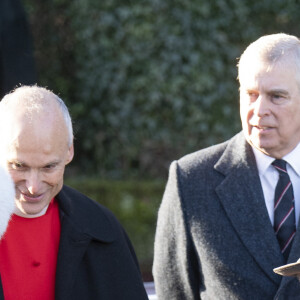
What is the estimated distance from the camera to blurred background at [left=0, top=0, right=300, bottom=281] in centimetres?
780

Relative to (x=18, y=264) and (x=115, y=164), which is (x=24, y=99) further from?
(x=115, y=164)

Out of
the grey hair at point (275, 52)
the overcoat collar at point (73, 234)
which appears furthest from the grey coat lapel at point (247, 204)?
the overcoat collar at point (73, 234)

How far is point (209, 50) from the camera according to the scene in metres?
7.88

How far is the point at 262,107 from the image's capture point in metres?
3.36

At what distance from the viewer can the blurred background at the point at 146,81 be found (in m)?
7.80

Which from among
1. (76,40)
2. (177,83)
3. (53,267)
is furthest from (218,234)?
(76,40)

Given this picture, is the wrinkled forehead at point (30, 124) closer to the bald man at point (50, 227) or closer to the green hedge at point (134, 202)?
the bald man at point (50, 227)

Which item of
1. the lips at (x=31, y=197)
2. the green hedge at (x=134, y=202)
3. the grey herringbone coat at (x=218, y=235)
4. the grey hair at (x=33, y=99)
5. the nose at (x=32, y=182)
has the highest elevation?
the grey hair at (x=33, y=99)

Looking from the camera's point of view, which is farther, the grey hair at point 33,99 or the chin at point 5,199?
the grey hair at point 33,99

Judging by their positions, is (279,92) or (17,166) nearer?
(17,166)

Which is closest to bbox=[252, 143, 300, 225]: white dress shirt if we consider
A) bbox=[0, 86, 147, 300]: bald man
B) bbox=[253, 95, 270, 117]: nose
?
bbox=[253, 95, 270, 117]: nose

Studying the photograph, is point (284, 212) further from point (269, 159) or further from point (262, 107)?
point (262, 107)

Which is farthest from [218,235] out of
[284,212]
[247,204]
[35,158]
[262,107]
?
[35,158]

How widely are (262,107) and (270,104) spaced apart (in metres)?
0.04
